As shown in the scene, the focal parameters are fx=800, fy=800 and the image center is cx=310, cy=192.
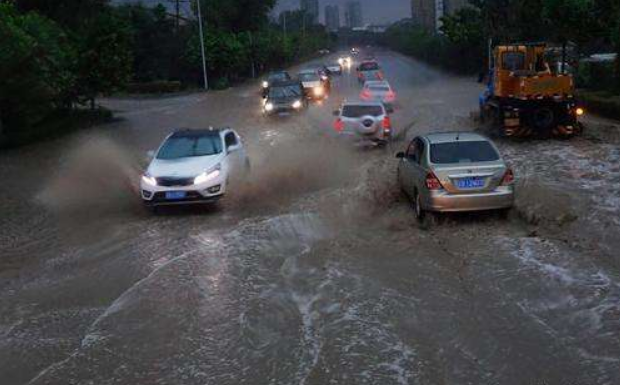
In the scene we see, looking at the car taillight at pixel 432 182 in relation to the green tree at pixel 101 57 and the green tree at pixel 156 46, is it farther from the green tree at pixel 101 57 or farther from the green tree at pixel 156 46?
the green tree at pixel 156 46

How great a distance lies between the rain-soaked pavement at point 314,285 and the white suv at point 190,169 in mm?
443

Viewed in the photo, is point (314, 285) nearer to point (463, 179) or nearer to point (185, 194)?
point (463, 179)

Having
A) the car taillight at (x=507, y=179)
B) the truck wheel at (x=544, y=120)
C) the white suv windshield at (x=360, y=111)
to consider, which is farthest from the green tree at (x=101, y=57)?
the car taillight at (x=507, y=179)

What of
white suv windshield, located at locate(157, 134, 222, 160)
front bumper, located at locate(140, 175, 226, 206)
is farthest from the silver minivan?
white suv windshield, located at locate(157, 134, 222, 160)

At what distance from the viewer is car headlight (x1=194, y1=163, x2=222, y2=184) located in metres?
15.3

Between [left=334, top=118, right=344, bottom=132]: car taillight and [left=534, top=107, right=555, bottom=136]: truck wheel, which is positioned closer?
[left=334, top=118, right=344, bottom=132]: car taillight

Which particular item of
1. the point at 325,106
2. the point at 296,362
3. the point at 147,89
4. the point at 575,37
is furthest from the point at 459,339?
the point at 147,89

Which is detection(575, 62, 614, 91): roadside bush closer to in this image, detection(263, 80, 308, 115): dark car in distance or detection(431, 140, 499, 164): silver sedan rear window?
detection(263, 80, 308, 115): dark car in distance

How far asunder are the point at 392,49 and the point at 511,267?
186593mm

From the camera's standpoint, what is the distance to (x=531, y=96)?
23.9 metres

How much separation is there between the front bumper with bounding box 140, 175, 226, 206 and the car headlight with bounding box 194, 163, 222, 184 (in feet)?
0.22

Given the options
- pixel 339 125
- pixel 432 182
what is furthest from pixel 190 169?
pixel 339 125

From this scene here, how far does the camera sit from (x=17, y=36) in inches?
1081

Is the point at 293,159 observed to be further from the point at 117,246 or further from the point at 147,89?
the point at 147,89
